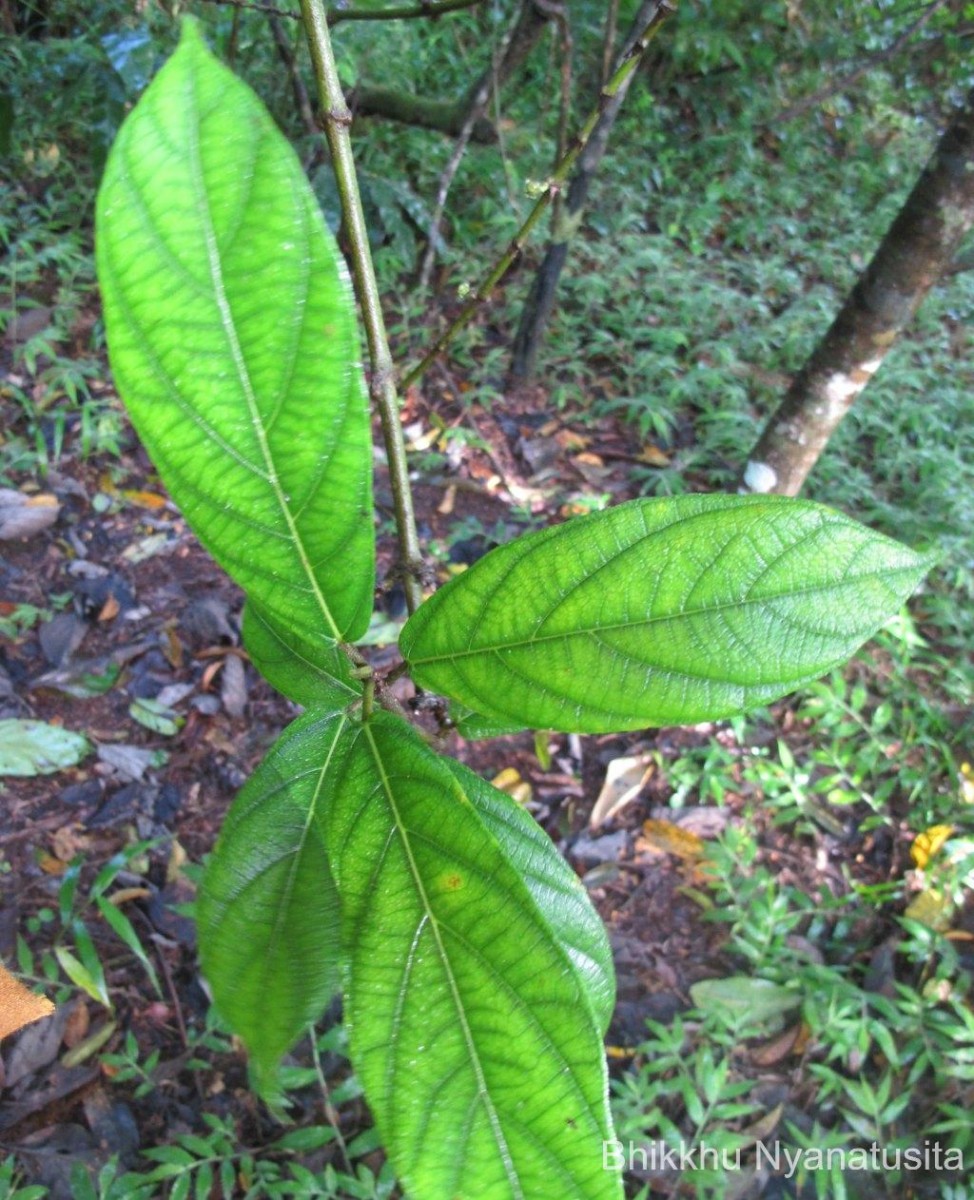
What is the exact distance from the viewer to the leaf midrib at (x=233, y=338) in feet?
1.23

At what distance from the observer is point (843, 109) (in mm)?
5055

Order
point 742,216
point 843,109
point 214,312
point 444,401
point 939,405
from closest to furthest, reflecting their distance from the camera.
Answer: point 214,312
point 444,401
point 939,405
point 742,216
point 843,109

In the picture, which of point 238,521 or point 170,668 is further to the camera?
point 170,668

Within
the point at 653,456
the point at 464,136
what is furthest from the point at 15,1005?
the point at 653,456

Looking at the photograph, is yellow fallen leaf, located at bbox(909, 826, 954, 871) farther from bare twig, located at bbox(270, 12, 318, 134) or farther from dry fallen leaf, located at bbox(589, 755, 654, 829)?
bare twig, located at bbox(270, 12, 318, 134)

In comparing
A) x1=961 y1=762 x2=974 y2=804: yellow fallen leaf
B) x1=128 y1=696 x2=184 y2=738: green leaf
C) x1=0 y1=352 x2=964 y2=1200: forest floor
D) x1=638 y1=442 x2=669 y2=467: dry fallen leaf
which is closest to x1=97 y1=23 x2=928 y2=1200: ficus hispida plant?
x1=0 y1=352 x2=964 y2=1200: forest floor

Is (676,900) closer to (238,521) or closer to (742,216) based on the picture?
(238,521)

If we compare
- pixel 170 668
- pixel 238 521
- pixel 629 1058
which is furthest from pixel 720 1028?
pixel 238 521

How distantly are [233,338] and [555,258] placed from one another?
2605 millimetres

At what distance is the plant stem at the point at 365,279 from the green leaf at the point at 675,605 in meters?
0.06

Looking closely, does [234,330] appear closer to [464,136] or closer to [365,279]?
[365,279]

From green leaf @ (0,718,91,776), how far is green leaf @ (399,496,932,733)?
167 centimetres

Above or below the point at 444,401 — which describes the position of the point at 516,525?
below

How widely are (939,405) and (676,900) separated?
2.27m
